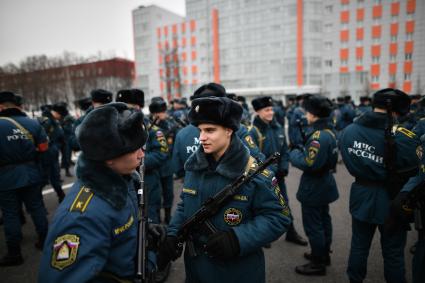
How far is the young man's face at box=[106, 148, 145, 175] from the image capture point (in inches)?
59.4

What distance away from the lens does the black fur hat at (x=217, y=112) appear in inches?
78.1

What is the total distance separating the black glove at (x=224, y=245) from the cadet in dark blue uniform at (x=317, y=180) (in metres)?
1.98

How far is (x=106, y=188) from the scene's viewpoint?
1.44m

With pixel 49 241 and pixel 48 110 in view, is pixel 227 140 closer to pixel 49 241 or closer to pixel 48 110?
pixel 49 241

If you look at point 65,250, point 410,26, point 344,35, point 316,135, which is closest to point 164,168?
point 316,135

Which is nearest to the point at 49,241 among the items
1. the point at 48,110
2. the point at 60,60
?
the point at 48,110

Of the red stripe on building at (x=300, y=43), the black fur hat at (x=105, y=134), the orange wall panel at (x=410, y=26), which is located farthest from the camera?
the red stripe on building at (x=300, y=43)

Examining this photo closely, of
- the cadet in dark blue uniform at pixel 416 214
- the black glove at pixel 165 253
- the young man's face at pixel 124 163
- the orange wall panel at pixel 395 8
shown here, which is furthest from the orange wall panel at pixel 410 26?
the young man's face at pixel 124 163

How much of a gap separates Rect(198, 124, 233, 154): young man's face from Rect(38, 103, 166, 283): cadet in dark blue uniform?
537mm

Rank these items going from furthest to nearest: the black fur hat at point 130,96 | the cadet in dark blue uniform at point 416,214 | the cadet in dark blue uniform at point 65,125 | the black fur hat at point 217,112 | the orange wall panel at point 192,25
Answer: the orange wall panel at point 192,25 → the cadet in dark blue uniform at point 65,125 → the black fur hat at point 130,96 → the cadet in dark blue uniform at point 416,214 → the black fur hat at point 217,112

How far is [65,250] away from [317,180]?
3071mm

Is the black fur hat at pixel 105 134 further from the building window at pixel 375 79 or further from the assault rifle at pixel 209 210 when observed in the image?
the building window at pixel 375 79

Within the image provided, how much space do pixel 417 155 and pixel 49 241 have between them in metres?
3.27

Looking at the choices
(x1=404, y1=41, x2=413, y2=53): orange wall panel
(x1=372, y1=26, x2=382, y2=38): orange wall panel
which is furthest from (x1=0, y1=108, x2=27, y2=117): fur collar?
(x1=404, y1=41, x2=413, y2=53): orange wall panel
